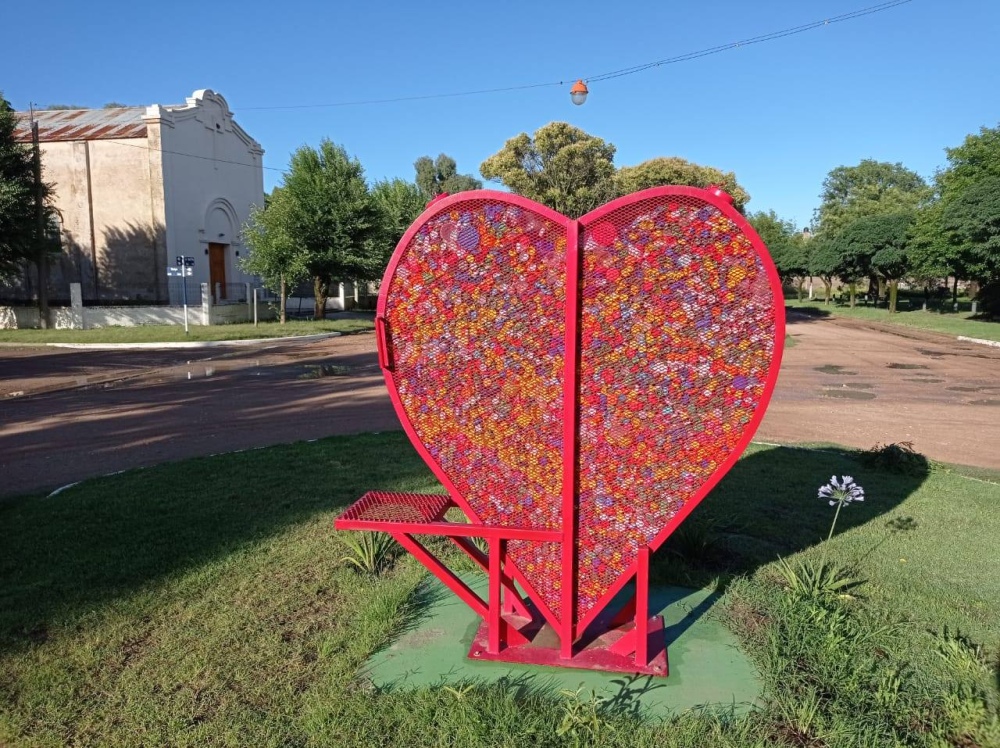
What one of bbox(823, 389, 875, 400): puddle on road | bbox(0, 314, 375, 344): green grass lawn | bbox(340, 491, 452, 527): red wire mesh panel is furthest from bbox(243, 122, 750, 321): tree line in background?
bbox(340, 491, 452, 527): red wire mesh panel

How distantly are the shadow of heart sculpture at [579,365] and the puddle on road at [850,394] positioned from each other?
10423 millimetres

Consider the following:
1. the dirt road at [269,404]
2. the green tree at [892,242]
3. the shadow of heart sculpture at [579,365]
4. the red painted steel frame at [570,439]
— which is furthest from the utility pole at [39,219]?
the green tree at [892,242]

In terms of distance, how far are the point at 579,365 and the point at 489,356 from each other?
42 centimetres

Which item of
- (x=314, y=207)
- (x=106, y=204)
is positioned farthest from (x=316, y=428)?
(x=106, y=204)

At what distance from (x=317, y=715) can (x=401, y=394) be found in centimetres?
144

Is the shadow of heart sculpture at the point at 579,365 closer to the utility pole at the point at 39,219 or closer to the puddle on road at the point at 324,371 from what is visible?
the puddle on road at the point at 324,371

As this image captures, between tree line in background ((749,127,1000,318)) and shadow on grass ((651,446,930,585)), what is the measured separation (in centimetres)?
2729

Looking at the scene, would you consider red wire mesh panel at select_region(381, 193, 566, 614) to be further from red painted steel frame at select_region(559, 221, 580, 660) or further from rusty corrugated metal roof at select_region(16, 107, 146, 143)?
rusty corrugated metal roof at select_region(16, 107, 146, 143)

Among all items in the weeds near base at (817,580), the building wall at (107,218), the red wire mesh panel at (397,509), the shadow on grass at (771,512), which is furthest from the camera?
the building wall at (107,218)

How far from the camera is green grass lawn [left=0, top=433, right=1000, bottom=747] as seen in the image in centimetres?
294

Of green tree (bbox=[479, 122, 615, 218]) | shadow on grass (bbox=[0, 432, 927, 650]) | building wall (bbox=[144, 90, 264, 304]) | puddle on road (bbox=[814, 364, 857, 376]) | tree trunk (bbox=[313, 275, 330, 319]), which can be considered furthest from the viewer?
green tree (bbox=[479, 122, 615, 218])

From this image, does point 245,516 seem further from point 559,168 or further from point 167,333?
point 559,168

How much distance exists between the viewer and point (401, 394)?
345 cm

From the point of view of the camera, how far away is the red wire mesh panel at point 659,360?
308 cm
